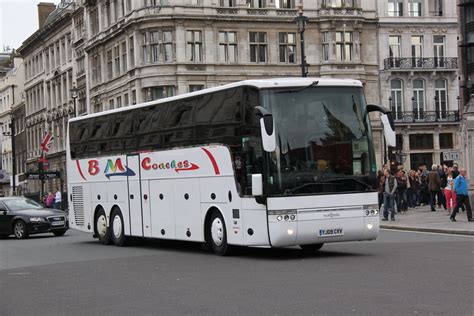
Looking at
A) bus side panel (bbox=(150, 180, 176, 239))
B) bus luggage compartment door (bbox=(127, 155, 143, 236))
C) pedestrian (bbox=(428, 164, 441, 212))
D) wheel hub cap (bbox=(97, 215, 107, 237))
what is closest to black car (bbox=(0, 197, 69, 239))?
wheel hub cap (bbox=(97, 215, 107, 237))

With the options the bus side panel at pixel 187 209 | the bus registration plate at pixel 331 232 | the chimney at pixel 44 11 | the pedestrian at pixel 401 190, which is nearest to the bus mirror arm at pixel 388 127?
the bus registration plate at pixel 331 232

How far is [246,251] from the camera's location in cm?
2005

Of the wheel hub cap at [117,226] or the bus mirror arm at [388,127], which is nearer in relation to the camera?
the bus mirror arm at [388,127]

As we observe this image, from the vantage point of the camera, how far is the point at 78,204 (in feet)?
85.6

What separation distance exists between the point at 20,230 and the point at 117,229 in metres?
8.05

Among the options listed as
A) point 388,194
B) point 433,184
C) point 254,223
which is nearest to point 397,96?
point 433,184

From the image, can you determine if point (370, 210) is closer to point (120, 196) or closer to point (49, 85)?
point (120, 196)

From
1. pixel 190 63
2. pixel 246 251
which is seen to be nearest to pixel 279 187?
pixel 246 251

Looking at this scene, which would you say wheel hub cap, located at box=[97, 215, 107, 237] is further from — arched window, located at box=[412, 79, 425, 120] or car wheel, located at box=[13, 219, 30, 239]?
arched window, located at box=[412, 79, 425, 120]

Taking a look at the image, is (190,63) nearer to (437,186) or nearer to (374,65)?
(374,65)

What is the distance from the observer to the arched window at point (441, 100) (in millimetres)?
69938

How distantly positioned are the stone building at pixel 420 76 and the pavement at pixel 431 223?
3400cm

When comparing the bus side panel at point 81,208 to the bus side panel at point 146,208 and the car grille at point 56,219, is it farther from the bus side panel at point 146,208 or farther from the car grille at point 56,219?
the car grille at point 56,219

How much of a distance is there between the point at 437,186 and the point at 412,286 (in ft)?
77.3
